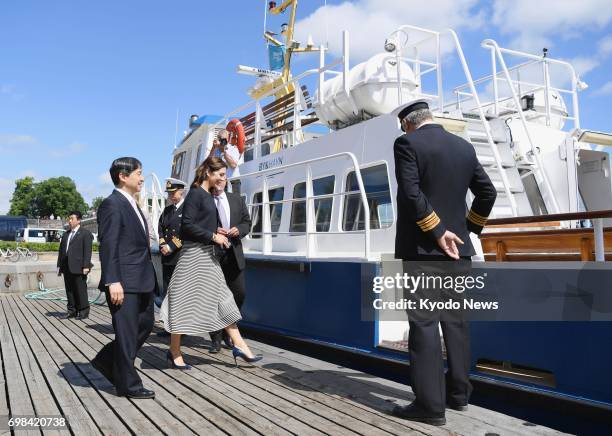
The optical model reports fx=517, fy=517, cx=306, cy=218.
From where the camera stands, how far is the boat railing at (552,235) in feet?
11.4

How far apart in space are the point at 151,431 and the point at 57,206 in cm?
8991

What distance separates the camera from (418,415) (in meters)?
3.12

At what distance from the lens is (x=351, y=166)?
6.06 metres

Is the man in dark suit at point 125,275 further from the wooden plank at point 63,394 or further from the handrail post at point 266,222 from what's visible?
the handrail post at point 266,222

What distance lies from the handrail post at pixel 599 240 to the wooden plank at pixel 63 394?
3367 millimetres

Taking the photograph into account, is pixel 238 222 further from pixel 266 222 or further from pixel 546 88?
pixel 546 88

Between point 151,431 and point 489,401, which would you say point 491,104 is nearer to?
point 489,401

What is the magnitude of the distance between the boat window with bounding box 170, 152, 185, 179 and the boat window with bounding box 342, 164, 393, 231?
6.07 metres

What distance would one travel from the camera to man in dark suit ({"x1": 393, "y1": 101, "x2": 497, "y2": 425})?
308 centimetres

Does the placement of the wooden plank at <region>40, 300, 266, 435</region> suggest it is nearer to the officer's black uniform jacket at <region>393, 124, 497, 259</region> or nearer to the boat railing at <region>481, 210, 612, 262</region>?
the officer's black uniform jacket at <region>393, 124, 497, 259</region>

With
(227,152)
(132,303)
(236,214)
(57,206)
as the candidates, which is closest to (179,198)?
(236,214)

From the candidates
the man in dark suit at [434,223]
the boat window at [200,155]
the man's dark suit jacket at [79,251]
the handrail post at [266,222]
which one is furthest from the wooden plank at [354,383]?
the boat window at [200,155]

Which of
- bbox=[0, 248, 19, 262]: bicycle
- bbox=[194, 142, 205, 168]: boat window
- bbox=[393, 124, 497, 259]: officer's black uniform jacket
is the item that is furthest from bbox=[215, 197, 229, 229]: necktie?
bbox=[0, 248, 19, 262]: bicycle

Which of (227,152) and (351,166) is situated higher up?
(227,152)
